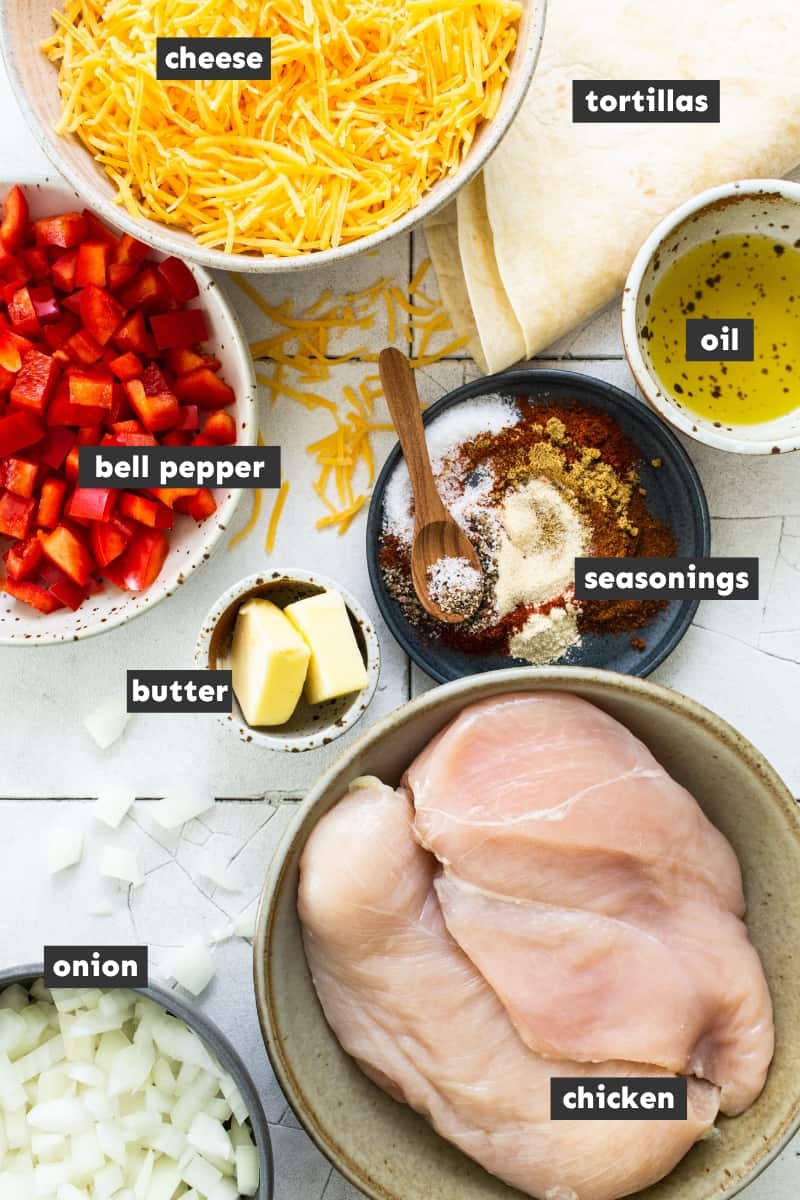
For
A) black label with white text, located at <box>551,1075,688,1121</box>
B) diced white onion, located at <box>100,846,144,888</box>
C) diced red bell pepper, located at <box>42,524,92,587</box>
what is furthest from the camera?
diced white onion, located at <box>100,846,144,888</box>

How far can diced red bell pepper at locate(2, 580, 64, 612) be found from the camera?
173 centimetres

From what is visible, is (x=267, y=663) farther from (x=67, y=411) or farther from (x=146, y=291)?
(x=146, y=291)

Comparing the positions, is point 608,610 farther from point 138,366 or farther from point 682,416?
point 138,366

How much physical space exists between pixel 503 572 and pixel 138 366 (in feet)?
2.01

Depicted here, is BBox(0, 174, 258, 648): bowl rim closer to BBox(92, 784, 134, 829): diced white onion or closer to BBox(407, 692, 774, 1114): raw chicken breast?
BBox(92, 784, 134, 829): diced white onion

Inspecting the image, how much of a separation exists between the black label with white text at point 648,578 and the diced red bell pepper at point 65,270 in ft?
2.78

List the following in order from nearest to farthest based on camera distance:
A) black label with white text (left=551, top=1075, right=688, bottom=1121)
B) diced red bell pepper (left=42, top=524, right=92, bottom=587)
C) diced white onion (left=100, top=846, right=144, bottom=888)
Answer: black label with white text (left=551, top=1075, right=688, bottom=1121) < diced red bell pepper (left=42, top=524, right=92, bottom=587) < diced white onion (left=100, top=846, right=144, bottom=888)

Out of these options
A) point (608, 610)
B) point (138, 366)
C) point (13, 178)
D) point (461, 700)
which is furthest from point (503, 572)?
point (13, 178)

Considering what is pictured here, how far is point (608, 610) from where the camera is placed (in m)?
1.74

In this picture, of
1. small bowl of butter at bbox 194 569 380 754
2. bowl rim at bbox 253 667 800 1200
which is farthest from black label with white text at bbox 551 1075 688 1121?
small bowl of butter at bbox 194 569 380 754

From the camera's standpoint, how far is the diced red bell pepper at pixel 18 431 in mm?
1680

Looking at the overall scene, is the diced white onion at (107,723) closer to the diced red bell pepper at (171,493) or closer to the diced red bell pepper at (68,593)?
the diced red bell pepper at (68,593)

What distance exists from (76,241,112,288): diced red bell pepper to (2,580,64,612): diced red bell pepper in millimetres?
446

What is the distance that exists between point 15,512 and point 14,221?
416mm
